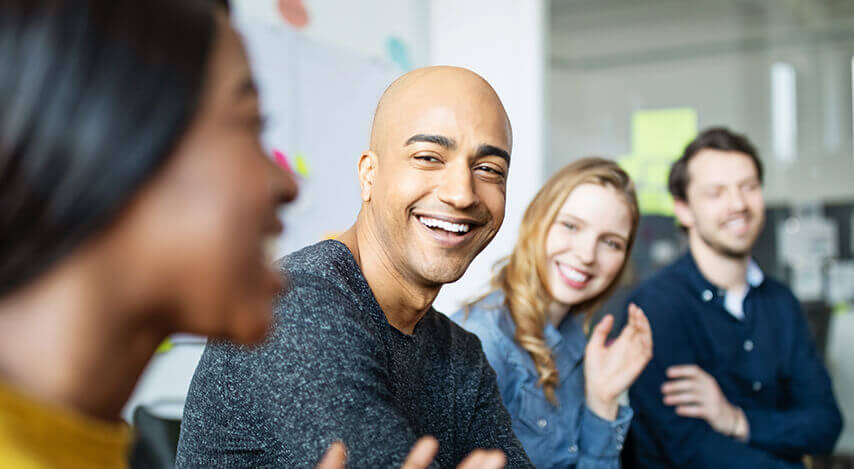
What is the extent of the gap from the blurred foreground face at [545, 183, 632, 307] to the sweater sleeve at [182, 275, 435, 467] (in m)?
0.99

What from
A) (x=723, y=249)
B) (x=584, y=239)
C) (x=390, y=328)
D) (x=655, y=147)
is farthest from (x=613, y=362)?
(x=655, y=147)

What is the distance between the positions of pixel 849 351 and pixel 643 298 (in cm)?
300

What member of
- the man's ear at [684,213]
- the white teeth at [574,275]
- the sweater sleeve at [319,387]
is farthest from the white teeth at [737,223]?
the sweater sleeve at [319,387]

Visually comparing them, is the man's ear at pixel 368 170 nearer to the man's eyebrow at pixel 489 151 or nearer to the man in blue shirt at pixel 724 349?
the man's eyebrow at pixel 489 151

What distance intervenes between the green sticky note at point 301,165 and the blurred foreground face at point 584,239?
4.00ft

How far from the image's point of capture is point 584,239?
193 cm

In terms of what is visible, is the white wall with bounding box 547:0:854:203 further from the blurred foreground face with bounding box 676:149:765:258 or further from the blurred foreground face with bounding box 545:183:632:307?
the blurred foreground face with bounding box 545:183:632:307

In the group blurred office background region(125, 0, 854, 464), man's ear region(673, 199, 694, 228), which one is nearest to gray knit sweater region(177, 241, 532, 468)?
man's ear region(673, 199, 694, 228)

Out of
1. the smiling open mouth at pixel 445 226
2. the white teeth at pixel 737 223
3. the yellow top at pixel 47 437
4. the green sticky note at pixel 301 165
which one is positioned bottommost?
the yellow top at pixel 47 437

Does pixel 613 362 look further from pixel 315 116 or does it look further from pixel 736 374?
pixel 315 116

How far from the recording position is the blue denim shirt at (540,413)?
179cm

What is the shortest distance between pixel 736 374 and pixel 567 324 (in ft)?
2.52

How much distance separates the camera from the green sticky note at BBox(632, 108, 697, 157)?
506 cm

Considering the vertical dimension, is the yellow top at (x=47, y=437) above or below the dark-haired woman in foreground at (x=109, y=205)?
below
